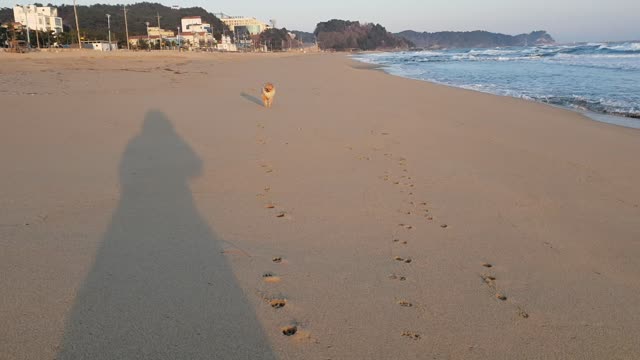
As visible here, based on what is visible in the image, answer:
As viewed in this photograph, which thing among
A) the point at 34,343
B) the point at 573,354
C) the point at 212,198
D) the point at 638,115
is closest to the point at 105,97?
the point at 212,198

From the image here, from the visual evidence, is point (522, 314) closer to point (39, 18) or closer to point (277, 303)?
point (277, 303)

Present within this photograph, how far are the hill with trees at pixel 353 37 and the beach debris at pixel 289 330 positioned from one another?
6609 inches

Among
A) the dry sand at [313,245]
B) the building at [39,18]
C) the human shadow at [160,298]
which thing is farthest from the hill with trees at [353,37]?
the human shadow at [160,298]

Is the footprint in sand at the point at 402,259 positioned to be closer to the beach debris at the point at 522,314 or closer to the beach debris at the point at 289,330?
the beach debris at the point at 522,314

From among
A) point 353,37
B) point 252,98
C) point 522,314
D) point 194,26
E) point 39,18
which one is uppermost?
point 353,37

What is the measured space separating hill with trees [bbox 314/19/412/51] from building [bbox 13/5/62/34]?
10440cm

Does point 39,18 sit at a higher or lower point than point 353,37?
lower

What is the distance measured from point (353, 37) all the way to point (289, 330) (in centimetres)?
17108

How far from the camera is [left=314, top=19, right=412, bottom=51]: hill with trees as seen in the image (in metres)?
161

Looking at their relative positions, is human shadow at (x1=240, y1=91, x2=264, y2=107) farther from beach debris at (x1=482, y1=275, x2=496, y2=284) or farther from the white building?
the white building

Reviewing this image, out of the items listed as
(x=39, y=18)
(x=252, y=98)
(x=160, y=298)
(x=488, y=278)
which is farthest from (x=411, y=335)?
(x=39, y=18)

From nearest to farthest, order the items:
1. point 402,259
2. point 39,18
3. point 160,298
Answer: point 160,298
point 402,259
point 39,18

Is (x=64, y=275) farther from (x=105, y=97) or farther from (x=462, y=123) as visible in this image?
(x=105, y=97)

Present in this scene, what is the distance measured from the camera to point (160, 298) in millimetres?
1943
